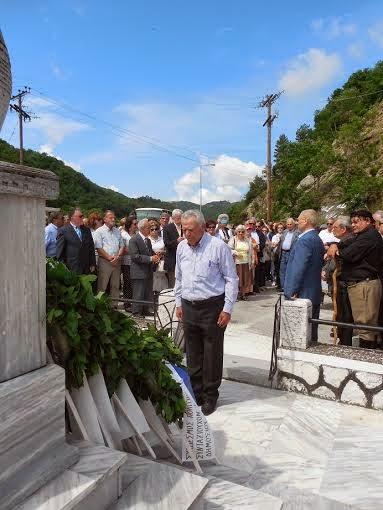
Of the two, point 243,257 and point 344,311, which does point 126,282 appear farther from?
point 344,311

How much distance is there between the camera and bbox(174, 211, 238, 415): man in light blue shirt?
3.97 m

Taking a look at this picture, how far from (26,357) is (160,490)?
0.93m

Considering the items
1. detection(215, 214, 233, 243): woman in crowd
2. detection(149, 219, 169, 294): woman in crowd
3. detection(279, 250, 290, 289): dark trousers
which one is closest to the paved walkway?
detection(149, 219, 169, 294): woman in crowd

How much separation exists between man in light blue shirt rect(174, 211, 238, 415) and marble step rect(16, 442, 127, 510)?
2.08m

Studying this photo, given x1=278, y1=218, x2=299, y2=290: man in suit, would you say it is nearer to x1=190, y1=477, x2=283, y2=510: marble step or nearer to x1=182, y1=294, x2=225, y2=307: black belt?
x1=182, y1=294, x2=225, y2=307: black belt

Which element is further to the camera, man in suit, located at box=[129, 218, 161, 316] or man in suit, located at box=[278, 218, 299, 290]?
man in suit, located at box=[278, 218, 299, 290]

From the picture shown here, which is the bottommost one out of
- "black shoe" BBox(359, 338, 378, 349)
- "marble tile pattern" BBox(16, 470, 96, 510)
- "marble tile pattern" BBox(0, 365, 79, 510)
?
"black shoe" BBox(359, 338, 378, 349)

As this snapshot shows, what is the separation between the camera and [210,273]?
3984 millimetres

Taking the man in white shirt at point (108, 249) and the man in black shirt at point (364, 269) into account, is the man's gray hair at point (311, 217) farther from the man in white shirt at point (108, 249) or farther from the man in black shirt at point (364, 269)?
the man in white shirt at point (108, 249)

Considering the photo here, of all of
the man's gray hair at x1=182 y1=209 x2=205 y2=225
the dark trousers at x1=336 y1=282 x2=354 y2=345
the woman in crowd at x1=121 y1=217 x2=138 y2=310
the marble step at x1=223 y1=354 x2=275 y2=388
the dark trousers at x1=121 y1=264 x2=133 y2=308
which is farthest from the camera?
the dark trousers at x1=121 y1=264 x2=133 y2=308

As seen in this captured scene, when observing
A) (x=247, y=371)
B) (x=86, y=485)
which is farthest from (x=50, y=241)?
(x=86, y=485)

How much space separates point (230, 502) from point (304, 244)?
3426mm

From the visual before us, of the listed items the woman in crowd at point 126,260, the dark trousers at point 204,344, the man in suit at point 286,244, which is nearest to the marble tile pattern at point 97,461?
the dark trousers at point 204,344

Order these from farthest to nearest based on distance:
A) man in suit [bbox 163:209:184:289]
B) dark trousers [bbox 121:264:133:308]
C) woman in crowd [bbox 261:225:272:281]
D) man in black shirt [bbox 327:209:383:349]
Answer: woman in crowd [bbox 261:225:272:281], dark trousers [bbox 121:264:133:308], man in suit [bbox 163:209:184:289], man in black shirt [bbox 327:209:383:349]
